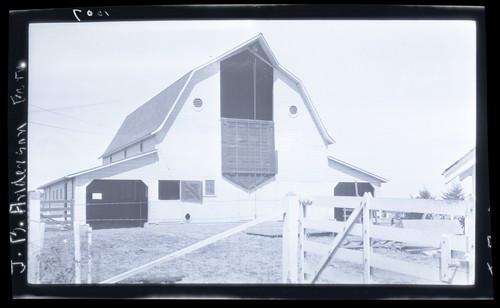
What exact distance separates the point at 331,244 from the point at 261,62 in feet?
3.54

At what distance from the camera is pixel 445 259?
3.47 metres

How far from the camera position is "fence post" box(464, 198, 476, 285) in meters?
3.48

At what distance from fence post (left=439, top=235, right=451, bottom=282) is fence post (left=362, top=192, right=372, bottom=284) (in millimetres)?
379

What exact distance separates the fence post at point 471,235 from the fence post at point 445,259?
11 cm

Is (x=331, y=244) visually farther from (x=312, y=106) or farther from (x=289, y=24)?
(x=289, y=24)

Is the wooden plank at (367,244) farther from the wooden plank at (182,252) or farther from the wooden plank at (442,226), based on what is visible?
the wooden plank at (182,252)

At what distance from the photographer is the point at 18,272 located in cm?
361

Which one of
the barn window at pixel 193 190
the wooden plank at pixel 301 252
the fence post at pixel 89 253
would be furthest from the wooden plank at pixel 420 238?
the fence post at pixel 89 253

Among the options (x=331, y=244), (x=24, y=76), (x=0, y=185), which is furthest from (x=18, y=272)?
(x=331, y=244)

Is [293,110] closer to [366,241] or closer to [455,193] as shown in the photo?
[366,241]

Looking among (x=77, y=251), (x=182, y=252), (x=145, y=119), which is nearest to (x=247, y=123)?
(x=145, y=119)

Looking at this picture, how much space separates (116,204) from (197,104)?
26.9 inches

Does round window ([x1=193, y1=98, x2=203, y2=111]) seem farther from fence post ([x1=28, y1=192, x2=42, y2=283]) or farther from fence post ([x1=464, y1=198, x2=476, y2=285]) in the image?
fence post ([x1=464, y1=198, x2=476, y2=285])

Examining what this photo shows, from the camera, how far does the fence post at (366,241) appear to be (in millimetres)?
3646
